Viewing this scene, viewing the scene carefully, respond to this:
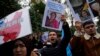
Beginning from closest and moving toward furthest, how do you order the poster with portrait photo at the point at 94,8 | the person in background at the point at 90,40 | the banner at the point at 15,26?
1. the banner at the point at 15,26
2. the person in background at the point at 90,40
3. the poster with portrait photo at the point at 94,8

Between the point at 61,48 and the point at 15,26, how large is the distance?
255 centimetres

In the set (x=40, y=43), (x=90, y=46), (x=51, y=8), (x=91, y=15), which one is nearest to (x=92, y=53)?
(x=90, y=46)

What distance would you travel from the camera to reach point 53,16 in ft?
23.7

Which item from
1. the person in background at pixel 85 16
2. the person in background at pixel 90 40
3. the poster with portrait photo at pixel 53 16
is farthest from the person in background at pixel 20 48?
the poster with portrait photo at pixel 53 16

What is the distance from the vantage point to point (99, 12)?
6371 mm

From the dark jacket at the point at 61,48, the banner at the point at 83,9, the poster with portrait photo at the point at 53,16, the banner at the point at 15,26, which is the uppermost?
the banner at the point at 15,26

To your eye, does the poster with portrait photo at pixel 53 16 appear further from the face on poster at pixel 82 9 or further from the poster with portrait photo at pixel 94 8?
the poster with portrait photo at pixel 94 8

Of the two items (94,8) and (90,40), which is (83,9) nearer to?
(94,8)

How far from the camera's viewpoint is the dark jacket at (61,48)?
23.2 ft

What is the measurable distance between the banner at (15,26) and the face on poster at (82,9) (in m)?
1.84

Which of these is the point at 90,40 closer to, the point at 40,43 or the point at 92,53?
the point at 92,53

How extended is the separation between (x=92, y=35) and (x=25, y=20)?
73.4 inches

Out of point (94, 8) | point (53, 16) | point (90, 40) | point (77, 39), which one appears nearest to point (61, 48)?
point (53, 16)

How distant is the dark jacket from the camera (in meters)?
7.06
